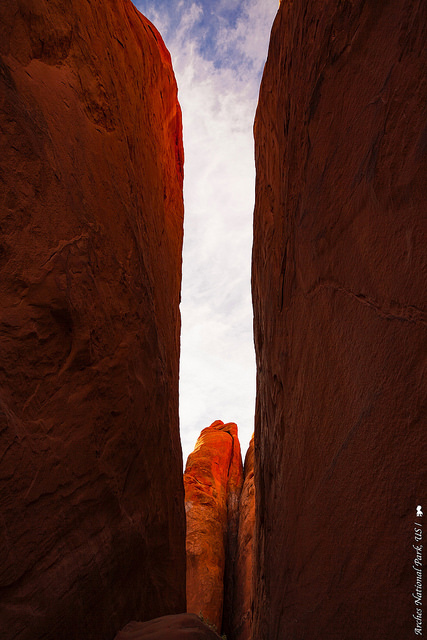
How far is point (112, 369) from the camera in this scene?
15.2ft

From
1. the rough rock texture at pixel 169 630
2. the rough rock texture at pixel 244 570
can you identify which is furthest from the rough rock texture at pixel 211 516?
the rough rock texture at pixel 169 630

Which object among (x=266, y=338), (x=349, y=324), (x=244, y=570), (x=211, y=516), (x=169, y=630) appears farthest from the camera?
(x=211, y=516)

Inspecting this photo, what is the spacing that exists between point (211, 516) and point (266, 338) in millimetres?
16641

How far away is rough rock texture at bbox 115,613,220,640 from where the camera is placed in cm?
362

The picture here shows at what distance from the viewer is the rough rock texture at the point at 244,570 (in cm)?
1620

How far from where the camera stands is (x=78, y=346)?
4090 mm


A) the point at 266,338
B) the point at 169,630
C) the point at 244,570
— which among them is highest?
the point at 266,338

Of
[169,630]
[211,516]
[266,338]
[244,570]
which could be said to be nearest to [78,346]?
[169,630]

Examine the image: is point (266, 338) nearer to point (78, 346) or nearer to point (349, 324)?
point (349, 324)

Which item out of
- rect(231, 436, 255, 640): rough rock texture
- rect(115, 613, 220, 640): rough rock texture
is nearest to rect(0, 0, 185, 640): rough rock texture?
rect(115, 613, 220, 640): rough rock texture

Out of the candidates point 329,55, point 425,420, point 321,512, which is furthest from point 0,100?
point 321,512

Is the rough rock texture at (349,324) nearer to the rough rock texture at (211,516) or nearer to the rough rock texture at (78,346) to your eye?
the rough rock texture at (78,346)

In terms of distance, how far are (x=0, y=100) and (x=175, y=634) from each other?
15.7 ft

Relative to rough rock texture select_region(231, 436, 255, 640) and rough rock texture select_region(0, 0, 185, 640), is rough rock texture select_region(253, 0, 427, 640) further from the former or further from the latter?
rough rock texture select_region(231, 436, 255, 640)
